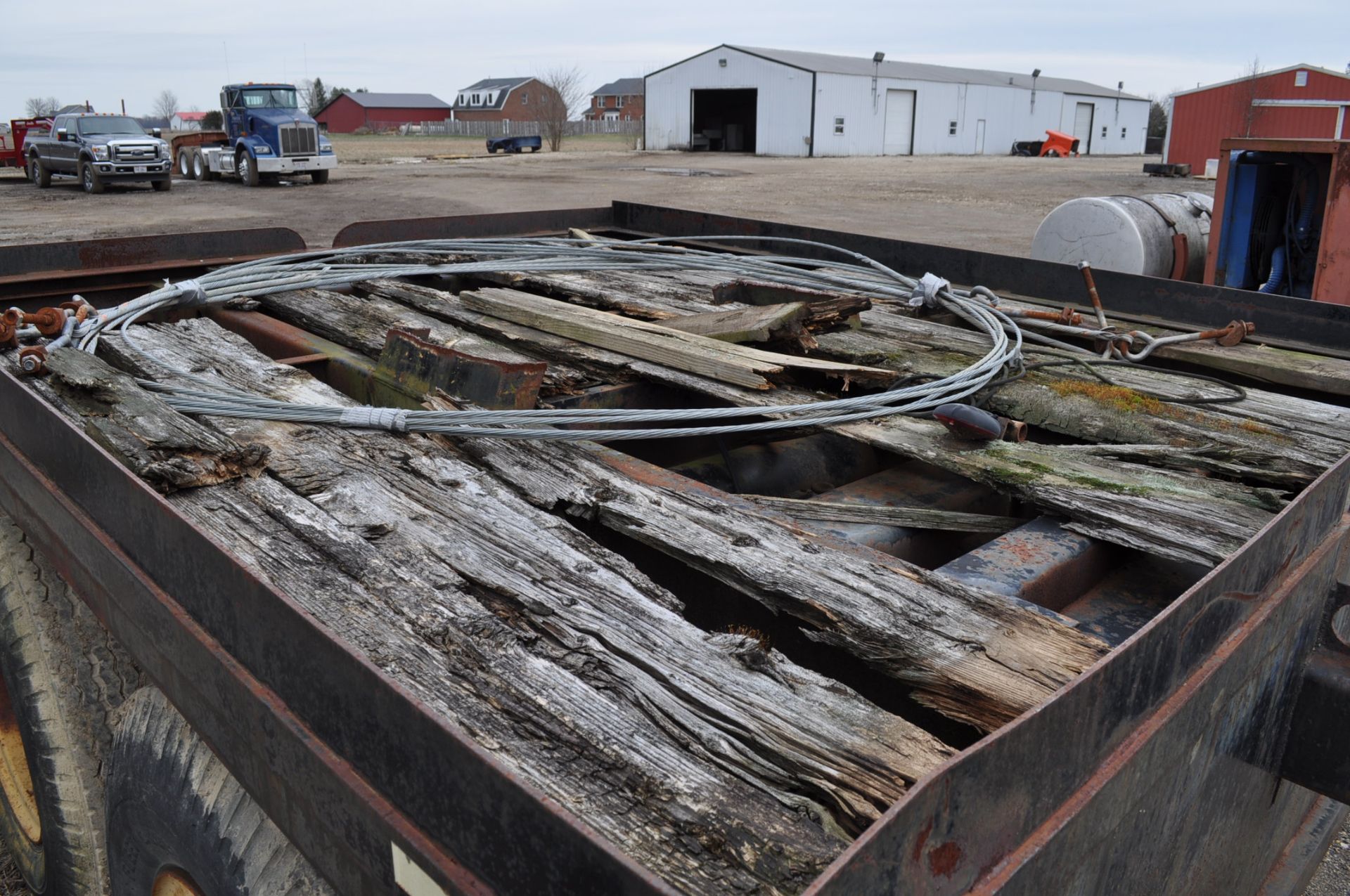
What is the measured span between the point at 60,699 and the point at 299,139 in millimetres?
22232

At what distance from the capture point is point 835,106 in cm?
3834

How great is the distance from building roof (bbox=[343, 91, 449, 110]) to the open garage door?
39.4 meters

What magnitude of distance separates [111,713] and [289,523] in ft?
3.29

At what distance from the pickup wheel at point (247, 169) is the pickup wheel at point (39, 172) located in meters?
4.31

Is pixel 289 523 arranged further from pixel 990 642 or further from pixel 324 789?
pixel 990 642

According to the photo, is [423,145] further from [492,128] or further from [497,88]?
[497,88]

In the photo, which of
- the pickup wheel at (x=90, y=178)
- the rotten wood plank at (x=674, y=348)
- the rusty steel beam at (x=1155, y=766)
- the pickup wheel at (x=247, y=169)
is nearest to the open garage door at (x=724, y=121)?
the pickup wheel at (x=247, y=169)

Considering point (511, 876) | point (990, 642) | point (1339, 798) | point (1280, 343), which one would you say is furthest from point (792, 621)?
point (1280, 343)

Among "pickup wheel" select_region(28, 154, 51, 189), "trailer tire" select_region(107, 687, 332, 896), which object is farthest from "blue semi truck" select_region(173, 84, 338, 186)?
"trailer tire" select_region(107, 687, 332, 896)

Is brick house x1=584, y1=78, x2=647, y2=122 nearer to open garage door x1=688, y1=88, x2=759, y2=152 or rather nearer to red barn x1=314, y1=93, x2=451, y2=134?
red barn x1=314, y1=93, x2=451, y2=134

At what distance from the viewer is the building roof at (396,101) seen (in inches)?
2913

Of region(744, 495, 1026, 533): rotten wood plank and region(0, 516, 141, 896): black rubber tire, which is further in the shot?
region(0, 516, 141, 896): black rubber tire

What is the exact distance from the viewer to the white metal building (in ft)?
126

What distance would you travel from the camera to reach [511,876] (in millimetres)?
1168
